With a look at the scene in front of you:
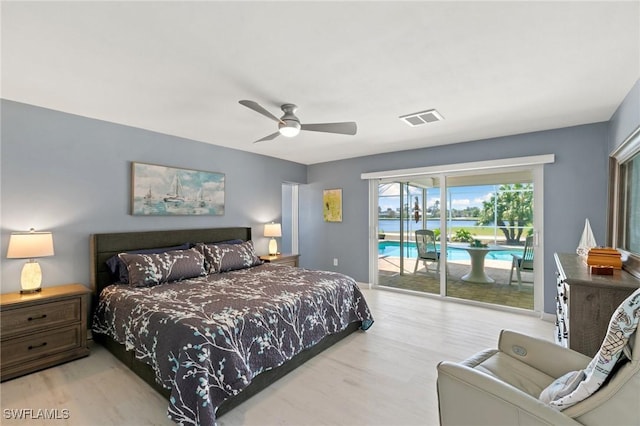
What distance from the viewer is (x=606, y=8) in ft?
5.00

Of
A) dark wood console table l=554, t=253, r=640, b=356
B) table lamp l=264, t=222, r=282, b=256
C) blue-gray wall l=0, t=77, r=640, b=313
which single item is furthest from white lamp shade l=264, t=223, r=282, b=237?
dark wood console table l=554, t=253, r=640, b=356

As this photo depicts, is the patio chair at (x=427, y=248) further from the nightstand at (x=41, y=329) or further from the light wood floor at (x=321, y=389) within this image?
the nightstand at (x=41, y=329)

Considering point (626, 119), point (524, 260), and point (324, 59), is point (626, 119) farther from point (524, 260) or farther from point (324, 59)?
point (324, 59)

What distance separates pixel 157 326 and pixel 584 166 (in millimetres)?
4780

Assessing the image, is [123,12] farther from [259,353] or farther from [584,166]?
[584,166]

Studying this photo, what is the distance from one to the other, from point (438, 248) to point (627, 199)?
240 centimetres

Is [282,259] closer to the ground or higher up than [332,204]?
closer to the ground

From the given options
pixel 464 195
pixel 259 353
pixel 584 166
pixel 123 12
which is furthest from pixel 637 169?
pixel 123 12

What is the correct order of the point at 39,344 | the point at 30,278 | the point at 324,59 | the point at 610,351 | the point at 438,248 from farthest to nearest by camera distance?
the point at 438,248 < the point at 30,278 < the point at 39,344 < the point at 324,59 < the point at 610,351

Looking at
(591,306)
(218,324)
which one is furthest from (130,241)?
(591,306)

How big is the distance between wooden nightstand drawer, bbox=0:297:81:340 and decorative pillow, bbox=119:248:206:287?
1.64 feet

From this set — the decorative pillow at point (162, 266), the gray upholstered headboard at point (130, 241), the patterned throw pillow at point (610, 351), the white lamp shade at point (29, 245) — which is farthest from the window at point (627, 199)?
the white lamp shade at point (29, 245)

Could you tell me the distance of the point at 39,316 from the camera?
252 centimetres

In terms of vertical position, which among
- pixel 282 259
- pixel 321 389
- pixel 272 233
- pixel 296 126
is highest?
pixel 296 126
